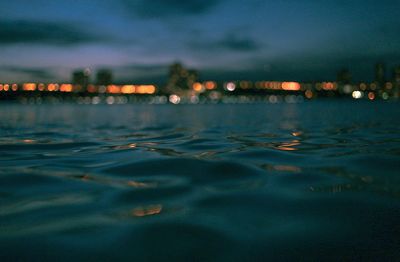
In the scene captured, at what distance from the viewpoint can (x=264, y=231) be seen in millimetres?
3291

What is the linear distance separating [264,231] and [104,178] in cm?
322

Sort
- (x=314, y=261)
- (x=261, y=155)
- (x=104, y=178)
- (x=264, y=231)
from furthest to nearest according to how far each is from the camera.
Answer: (x=261, y=155), (x=104, y=178), (x=264, y=231), (x=314, y=261)

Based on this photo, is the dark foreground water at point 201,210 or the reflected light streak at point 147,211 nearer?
the dark foreground water at point 201,210

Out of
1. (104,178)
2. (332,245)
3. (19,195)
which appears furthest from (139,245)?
(104,178)

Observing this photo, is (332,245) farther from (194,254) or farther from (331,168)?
(331,168)

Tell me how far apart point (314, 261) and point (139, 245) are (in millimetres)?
1467

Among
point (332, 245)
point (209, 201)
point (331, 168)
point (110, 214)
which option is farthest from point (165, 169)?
point (332, 245)

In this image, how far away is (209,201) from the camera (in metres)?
4.32

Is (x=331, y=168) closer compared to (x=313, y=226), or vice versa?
(x=313, y=226)

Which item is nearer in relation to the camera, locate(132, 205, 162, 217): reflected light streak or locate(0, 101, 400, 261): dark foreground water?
locate(0, 101, 400, 261): dark foreground water

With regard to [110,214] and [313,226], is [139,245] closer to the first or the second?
[110,214]

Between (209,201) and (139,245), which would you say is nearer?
(139,245)

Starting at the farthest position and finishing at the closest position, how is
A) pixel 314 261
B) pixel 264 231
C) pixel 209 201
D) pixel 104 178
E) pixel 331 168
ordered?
pixel 331 168 < pixel 104 178 < pixel 209 201 < pixel 264 231 < pixel 314 261

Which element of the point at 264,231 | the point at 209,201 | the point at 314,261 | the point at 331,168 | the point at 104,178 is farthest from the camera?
the point at 331,168
